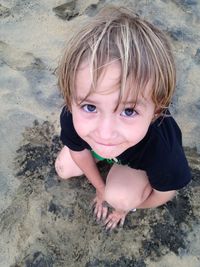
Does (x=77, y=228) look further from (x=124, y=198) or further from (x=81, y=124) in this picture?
(x=81, y=124)

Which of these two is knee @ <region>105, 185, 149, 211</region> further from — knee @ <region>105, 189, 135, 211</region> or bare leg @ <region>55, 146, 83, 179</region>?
bare leg @ <region>55, 146, 83, 179</region>

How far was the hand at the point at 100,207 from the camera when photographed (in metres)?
1.70

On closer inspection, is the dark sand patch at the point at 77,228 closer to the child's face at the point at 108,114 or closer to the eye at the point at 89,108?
the child's face at the point at 108,114

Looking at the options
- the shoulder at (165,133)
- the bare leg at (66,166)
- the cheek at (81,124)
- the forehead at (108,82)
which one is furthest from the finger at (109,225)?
the forehead at (108,82)

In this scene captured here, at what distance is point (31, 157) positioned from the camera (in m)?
1.86

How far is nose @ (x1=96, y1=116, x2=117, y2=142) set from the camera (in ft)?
3.86

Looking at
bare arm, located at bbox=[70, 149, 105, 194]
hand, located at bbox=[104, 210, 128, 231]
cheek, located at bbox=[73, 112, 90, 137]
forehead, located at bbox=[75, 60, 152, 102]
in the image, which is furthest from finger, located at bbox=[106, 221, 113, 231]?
forehead, located at bbox=[75, 60, 152, 102]

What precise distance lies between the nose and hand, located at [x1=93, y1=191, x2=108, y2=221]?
22.7 inches

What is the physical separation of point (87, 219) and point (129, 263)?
0.24 metres

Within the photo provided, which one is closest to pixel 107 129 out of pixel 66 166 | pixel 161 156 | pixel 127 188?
pixel 161 156

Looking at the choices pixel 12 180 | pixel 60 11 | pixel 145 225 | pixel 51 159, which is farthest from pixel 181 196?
pixel 60 11

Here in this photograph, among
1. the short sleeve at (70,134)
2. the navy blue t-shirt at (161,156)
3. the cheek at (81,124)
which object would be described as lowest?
the short sleeve at (70,134)

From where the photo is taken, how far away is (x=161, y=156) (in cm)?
138

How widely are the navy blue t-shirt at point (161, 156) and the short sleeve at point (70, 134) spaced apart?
0.17m
